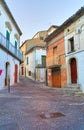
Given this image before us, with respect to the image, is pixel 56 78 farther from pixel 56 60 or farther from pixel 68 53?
pixel 68 53

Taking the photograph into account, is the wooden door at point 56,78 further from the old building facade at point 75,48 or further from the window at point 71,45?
the window at point 71,45

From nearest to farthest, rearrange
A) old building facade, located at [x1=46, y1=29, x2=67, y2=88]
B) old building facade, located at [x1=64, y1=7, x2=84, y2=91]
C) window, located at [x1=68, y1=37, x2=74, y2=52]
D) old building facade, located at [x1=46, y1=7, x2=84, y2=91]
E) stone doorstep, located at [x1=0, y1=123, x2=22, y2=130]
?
1. stone doorstep, located at [x1=0, y1=123, x2=22, y2=130]
2. old building facade, located at [x1=64, y1=7, x2=84, y2=91]
3. old building facade, located at [x1=46, y1=7, x2=84, y2=91]
4. window, located at [x1=68, y1=37, x2=74, y2=52]
5. old building facade, located at [x1=46, y1=29, x2=67, y2=88]

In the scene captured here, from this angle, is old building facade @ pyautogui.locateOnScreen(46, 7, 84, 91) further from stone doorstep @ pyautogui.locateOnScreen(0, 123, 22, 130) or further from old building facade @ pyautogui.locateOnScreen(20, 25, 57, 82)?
stone doorstep @ pyautogui.locateOnScreen(0, 123, 22, 130)

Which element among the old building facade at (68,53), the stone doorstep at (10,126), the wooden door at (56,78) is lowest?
the stone doorstep at (10,126)

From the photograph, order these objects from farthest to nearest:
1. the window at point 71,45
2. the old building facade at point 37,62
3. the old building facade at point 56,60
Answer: the old building facade at point 37,62
the old building facade at point 56,60
the window at point 71,45

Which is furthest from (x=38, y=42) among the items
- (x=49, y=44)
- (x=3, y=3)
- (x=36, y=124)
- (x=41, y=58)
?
(x=36, y=124)

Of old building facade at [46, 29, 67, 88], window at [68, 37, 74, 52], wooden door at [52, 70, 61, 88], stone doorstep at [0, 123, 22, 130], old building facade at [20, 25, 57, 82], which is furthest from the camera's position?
old building facade at [20, 25, 57, 82]

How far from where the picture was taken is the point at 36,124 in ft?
16.9

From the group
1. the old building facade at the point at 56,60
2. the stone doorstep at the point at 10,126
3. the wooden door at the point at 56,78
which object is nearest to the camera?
the stone doorstep at the point at 10,126

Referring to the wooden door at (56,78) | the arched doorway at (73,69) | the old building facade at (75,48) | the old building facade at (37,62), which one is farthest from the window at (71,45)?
the old building facade at (37,62)

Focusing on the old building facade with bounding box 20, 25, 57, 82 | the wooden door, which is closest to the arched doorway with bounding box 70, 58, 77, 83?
the wooden door

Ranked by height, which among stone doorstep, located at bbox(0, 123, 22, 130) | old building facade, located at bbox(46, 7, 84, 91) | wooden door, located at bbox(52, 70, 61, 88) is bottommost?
stone doorstep, located at bbox(0, 123, 22, 130)

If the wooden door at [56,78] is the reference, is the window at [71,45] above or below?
above

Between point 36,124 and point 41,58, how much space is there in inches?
949
